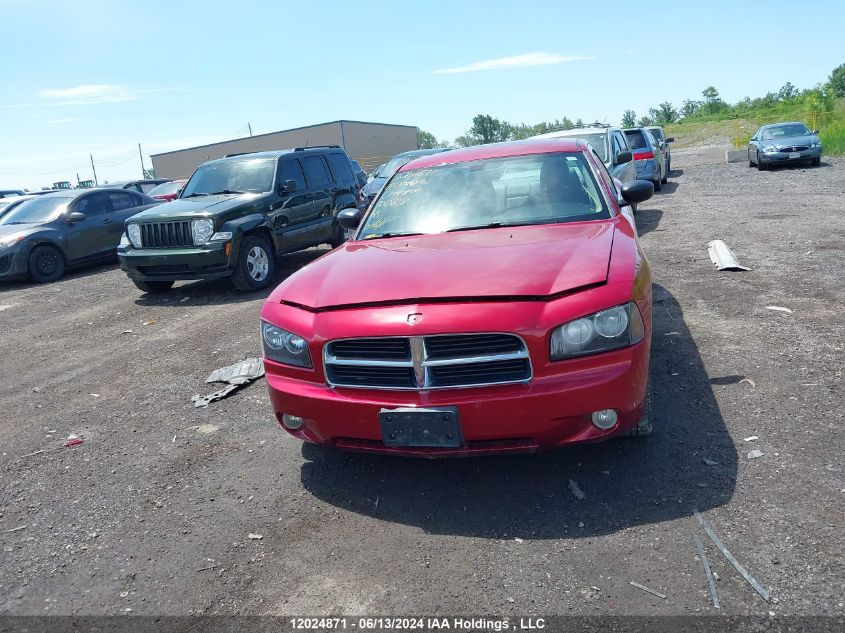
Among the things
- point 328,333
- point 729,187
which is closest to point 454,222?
point 328,333

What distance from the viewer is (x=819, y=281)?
708 centimetres

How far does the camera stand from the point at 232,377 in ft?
18.6

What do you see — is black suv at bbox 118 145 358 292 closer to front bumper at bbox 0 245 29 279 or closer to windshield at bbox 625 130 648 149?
front bumper at bbox 0 245 29 279

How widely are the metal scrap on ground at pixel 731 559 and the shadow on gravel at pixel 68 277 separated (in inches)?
473

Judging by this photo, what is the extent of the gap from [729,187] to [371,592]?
18.7m

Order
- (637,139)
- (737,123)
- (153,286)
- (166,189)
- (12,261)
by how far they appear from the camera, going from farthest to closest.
A: 1. (737,123)
2. (166,189)
3. (637,139)
4. (12,261)
5. (153,286)

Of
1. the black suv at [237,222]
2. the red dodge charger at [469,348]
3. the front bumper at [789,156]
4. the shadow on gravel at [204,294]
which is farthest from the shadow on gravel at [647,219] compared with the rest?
the front bumper at [789,156]

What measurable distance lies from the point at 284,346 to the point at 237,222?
6.17m

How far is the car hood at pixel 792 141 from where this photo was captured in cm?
2252

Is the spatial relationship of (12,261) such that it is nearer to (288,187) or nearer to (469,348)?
(288,187)

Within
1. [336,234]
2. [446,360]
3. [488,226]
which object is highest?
[488,226]

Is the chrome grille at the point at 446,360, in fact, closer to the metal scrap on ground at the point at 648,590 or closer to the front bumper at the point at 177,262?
the metal scrap on ground at the point at 648,590

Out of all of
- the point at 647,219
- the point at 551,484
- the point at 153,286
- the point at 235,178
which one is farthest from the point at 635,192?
the point at 647,219

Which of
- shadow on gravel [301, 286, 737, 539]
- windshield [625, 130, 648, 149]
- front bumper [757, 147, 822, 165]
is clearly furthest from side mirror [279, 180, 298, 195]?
front bumper [757, 147, 822, 165]
